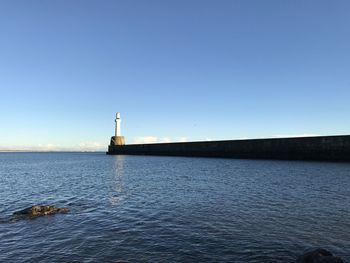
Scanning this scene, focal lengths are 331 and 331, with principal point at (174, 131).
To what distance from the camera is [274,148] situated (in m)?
63.4

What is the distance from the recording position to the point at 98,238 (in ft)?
39.0

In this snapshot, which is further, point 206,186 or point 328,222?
point 206,186

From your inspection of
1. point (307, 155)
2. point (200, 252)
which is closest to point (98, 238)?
point (200, 252)

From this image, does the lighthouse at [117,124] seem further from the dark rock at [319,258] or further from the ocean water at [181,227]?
the dark rock at [319,258]

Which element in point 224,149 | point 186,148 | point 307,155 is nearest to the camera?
point 307,155

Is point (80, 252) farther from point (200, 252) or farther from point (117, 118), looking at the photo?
point (117, 118)

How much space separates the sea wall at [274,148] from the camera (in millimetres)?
52269

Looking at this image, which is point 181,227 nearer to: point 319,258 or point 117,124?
point 319,258

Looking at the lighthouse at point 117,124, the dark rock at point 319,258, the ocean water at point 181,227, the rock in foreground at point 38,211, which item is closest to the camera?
the dark rock at point 319,258

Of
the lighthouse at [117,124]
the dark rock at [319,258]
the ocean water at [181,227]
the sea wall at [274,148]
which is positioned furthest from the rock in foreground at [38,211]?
the lighthouse at [117,124]

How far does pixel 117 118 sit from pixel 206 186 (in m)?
85.2

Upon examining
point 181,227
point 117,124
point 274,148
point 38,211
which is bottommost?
point 181,227

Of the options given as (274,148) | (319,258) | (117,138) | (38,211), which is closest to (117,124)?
(117,138)

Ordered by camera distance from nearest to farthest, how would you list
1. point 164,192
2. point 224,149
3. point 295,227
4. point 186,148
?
point 295,227, point 164,192, point 224,149, point 186,148
